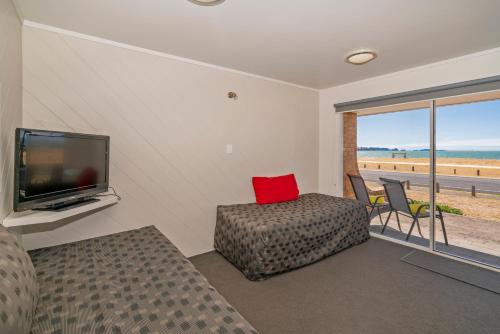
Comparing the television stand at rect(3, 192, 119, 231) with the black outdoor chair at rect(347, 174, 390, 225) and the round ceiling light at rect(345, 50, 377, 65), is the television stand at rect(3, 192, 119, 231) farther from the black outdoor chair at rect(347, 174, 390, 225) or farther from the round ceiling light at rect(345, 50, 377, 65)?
the black outdoor chair at rect(347, 174, 390, 225)

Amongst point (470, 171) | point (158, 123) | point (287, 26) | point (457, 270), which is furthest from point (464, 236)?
point (158, 123)

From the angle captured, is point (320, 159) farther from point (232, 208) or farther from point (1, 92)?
point (1, 92)

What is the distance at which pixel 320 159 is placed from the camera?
4.38 meters

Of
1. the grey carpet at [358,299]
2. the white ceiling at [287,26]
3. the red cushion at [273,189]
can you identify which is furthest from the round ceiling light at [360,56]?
the grey carpet at [358,299]

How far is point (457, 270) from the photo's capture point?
262cm

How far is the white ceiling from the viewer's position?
1800 millimetres

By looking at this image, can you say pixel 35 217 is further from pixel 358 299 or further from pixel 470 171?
pixel 470 171

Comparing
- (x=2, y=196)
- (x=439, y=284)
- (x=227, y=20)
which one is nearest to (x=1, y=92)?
(x=2, y=196)

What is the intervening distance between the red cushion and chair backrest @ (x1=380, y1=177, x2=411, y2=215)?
129 centimetres

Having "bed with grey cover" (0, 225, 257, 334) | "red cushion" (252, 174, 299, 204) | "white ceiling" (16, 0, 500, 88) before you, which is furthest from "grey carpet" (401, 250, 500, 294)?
"bed with grey cover" (0, 225, 257, 334)

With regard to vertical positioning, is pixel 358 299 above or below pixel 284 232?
below

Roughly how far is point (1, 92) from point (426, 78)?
4094 mm

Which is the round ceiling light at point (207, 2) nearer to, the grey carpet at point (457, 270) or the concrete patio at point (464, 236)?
the grey carpet at point (457, 270)

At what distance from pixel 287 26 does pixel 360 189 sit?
2.69 metres
